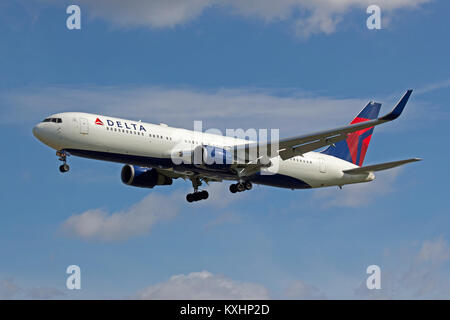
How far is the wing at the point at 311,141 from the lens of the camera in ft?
169

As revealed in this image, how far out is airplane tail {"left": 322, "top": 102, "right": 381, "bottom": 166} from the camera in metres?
69.9

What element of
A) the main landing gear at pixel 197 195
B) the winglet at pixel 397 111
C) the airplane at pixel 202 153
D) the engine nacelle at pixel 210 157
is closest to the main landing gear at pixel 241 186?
the airplane at pixel 202 153

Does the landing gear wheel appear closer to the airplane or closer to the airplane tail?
the airplane

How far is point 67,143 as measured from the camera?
54281mm

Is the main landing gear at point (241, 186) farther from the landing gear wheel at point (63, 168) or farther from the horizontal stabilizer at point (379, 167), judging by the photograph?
the landing gear wheel at point (63, 168)

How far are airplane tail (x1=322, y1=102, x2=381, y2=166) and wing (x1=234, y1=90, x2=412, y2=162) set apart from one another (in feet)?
29.4

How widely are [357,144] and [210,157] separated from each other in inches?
787

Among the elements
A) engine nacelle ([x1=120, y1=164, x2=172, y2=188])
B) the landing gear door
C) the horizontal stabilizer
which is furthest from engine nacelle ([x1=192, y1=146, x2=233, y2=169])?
the horizontal stabilizer

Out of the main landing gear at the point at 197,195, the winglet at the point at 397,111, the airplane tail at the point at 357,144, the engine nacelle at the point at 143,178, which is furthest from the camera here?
the airplane tail at the point at 357,144

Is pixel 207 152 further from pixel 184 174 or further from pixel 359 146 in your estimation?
pixel 359 146

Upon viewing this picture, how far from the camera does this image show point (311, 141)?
2283 inches

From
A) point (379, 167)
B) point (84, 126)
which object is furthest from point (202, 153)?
point (379, 167)

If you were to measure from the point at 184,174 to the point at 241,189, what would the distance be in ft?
16.1
